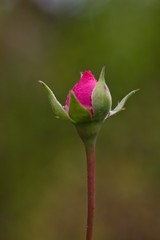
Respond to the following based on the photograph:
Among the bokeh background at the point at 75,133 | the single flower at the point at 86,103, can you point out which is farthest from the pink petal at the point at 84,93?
the bokeh background at the point at 75,133

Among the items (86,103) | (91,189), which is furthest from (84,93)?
(91,189)

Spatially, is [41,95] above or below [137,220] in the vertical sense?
above

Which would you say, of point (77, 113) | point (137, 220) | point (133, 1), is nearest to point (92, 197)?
point (77, 113)

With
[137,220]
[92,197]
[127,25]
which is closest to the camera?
[92,197]

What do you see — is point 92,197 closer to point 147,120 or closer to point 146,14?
point 147,120

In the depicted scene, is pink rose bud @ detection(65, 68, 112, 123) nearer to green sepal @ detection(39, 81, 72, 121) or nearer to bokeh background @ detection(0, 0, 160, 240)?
green sepal @ detection(39, 81, 72, 121)

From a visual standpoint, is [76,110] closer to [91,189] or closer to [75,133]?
[91,189]
